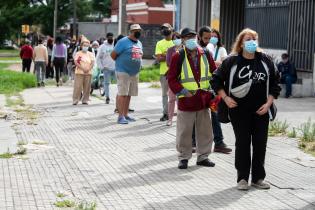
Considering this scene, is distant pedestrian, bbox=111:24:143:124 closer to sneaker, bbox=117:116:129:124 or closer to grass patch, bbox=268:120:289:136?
sneaker, bbox=117:116:129:124

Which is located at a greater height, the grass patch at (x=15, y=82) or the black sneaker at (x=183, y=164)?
the black sneaker at (x=183, y=164)

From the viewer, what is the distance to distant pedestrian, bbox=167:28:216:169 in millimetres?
10008

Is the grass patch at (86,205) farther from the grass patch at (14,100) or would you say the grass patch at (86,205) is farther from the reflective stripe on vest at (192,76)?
the grass patch at (14,100)

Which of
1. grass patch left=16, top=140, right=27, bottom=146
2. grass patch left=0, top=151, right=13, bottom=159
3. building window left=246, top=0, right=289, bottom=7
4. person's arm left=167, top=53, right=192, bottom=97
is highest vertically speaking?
building window left=246, top=0, right=289, bottom=7

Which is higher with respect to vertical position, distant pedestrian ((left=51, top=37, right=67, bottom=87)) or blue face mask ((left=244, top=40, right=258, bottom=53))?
blue face mask ((left=244, top=40, right=258, bottom=53))

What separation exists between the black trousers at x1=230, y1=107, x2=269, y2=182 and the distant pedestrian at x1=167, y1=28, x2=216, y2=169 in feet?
4.12

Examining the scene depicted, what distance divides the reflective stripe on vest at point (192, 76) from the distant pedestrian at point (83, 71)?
30.6ft

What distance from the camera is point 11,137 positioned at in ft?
42.0

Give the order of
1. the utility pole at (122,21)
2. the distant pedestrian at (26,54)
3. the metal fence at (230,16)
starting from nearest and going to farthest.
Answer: the utility pole at (122,21) → the metal fence at (230,16) → the distant pedestrian at (26,54)

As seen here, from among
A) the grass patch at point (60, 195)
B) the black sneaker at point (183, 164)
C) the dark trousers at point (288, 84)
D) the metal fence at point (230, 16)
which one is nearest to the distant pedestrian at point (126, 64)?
the black sneaker at point (183, 164)

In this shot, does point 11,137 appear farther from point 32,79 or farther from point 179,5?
point 179,5

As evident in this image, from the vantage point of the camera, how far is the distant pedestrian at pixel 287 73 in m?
22.1

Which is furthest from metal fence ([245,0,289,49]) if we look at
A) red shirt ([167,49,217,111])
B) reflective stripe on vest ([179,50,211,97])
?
red shirt ([167,49,217,111])

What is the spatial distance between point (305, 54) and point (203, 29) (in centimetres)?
1238
